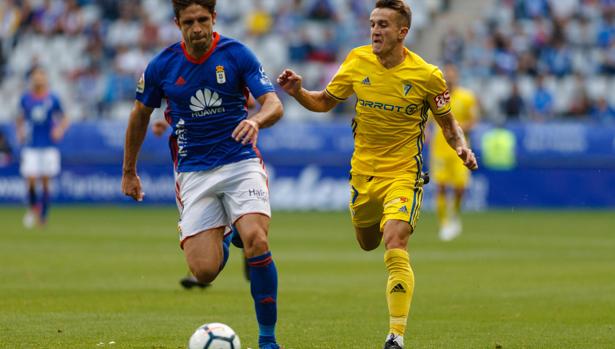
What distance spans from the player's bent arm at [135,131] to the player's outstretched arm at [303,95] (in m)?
1.01

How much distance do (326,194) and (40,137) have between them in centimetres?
739

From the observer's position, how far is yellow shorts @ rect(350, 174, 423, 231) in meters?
8.89

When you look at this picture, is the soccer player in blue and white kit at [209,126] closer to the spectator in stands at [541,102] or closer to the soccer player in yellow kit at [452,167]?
the soccer player in yellow kit at [452,167]

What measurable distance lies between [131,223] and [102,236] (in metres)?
3.17

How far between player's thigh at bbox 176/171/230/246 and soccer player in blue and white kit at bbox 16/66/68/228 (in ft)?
46.6

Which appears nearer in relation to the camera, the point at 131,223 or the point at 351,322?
the point at 351,322

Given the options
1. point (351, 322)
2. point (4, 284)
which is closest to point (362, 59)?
point (351, 322)

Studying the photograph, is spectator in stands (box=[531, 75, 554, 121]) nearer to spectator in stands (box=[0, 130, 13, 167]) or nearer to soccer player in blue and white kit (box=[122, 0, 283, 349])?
spectator in stands (box=[0, 130, 13, 167])

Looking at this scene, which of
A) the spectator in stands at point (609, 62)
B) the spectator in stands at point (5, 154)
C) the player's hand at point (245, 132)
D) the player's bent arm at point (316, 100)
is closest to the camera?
the player's hand at point (245, 132)

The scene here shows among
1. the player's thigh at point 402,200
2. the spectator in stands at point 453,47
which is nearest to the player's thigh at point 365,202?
the player's thigh at point 402,200

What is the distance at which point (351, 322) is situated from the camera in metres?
10.2

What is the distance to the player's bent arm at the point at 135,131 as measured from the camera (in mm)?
8727

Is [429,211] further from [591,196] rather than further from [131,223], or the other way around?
[131,223]

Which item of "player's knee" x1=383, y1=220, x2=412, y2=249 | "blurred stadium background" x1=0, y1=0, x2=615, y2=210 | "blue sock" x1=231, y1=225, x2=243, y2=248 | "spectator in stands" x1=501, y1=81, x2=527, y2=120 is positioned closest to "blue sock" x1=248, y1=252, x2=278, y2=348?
"player's knee" x1=383, y1=220, x2=412, y2=249
